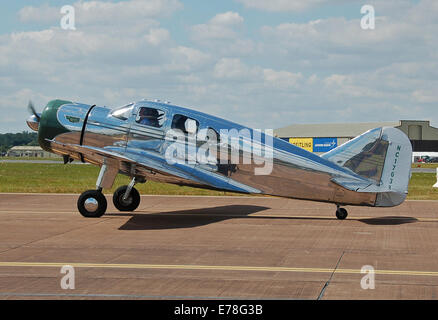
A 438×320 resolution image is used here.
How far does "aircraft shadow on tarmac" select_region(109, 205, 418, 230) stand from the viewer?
13.9 meters

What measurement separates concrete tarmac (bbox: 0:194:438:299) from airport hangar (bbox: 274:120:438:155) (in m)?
72.4

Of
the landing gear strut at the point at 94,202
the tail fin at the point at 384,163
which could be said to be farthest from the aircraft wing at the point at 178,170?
the tail fin at the point at 384,163

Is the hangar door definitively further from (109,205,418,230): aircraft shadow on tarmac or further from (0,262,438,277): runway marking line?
(0,262,438,277): runway marking line

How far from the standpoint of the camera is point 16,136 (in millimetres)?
174250

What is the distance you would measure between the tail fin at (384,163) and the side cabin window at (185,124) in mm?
3474

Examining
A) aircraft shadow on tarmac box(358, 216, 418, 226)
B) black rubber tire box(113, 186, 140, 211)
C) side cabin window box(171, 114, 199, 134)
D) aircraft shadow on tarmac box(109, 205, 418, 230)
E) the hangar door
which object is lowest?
aircraft shadow on tarmac box(358, 216, 418, 226)

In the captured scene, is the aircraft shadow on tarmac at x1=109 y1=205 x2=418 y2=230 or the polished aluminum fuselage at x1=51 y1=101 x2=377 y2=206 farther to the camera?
the aircraft shadow on tarmac at x1=109 y1=205 x2=418 y2=230

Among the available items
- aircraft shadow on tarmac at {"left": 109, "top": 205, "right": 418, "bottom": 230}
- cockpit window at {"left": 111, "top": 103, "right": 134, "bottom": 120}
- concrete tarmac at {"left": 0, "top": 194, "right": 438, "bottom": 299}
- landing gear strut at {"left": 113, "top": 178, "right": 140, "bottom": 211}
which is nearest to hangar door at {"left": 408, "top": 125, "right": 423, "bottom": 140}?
concrete tarmac at {"left": 0, "top": 194, "right": 438, "bottom": 299}

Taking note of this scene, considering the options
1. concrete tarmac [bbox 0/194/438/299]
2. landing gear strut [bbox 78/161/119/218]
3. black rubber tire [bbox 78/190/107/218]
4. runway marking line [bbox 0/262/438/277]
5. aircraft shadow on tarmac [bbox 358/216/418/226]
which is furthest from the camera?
black rubber tire [bbox 78/190/107/218]

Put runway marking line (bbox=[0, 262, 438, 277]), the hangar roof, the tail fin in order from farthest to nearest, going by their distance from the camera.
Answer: the hangar roof, the tail fin, runway marking line (bbox=[0, 262, 438, 277])

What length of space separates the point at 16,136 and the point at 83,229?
562 ft

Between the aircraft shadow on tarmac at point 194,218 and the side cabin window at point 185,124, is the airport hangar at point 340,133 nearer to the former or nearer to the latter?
the aircraft shadow on tarmac at point 194,218

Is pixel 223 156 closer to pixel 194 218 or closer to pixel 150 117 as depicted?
pixel 150 117
